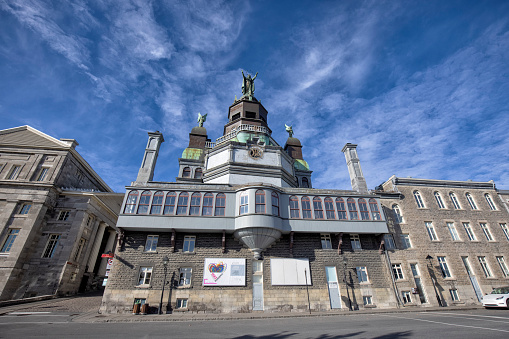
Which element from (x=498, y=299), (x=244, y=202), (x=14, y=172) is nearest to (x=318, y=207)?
(x=244, y=202)

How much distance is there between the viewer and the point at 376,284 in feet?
68.0

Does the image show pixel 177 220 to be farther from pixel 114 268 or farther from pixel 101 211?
pixel 101 211

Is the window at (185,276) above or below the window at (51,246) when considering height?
below

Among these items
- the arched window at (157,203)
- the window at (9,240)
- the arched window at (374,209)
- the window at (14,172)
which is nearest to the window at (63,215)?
the window at (9,240)

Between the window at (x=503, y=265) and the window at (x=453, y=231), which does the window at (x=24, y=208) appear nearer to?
the window at (x=453, y=231)

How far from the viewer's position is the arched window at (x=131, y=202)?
66.1ft

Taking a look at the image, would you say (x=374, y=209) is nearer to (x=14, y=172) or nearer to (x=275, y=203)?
(x=275, y=203)

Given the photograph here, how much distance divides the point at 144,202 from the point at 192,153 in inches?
624

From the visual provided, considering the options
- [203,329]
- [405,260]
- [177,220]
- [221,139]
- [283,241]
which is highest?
[221,139]

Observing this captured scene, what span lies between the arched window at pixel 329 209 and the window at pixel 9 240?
33.2 metres

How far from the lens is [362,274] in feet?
69.5

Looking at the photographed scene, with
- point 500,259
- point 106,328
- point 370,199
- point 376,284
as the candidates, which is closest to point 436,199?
point 500,259

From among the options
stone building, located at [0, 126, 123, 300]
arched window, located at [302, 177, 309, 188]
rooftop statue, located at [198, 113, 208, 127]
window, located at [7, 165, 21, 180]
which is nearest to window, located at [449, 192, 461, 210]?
arched window, located at [302, 177, 309, 188]

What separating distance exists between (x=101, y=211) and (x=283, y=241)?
26460mm
